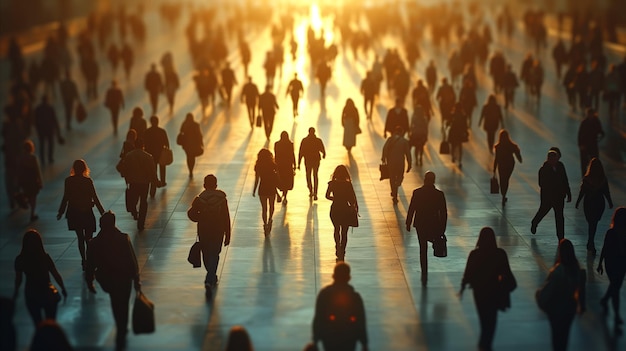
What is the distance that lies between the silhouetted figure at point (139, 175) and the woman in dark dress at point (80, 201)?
92.7 inches

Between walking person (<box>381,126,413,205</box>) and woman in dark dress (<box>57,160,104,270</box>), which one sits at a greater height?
woman in dark dress (<box>57,160,104,270</box>)

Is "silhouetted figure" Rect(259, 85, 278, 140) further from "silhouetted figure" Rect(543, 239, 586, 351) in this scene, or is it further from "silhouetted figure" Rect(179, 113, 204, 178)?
"silhouetted figure" Rect(543, 239, 586, 351)

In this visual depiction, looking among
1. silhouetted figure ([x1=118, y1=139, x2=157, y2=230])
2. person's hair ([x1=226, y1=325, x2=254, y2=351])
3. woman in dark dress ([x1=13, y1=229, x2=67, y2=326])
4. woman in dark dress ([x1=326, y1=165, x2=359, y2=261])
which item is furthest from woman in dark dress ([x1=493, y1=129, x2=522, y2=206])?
person's hair ([x1=226, y1=325, x2=254, y2=351])

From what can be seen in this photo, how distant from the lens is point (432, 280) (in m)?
15.9

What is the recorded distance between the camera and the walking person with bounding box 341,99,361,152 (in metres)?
25.7

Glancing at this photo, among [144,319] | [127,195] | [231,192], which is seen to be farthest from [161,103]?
[144,319]

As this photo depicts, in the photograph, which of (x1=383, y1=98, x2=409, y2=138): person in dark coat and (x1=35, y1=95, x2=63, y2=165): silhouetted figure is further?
(x1=35, y1=95, x2=63, y2=165): silhouetted figure

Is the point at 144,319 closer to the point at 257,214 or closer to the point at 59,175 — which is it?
the point at 257,214

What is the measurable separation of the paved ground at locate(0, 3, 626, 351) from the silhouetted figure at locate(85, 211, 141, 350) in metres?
0.34

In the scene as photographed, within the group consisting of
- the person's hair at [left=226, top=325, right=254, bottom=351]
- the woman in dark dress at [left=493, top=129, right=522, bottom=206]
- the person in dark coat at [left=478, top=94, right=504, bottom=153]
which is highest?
the person's hair at [left=226, top=325, right=254, bottom=351]

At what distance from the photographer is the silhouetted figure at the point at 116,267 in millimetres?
13227

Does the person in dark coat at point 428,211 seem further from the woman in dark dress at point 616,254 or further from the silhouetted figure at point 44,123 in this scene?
the silhouetted figure at point 44,123

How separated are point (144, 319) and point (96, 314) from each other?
1963 mm

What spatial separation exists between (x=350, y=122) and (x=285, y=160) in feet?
20.1
